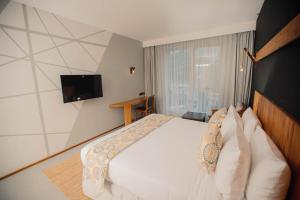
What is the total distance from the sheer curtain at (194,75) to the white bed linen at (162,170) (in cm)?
229

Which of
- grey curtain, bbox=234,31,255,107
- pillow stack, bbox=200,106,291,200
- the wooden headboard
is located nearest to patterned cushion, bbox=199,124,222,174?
pillow stack, bbox=200,106,291,200

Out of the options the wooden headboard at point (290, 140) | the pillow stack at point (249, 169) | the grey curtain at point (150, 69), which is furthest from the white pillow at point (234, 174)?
the grey curtain at point (150, 69)

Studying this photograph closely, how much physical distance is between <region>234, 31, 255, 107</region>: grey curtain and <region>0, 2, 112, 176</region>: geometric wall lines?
11.7ft

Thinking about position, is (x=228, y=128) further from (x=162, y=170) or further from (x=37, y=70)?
(x=37, y=70)

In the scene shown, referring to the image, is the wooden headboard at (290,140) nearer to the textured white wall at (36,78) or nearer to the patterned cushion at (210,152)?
the patterned cushion at (210,152)

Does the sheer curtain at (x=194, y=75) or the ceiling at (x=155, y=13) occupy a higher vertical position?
the ceiling at (x=155, y=13)

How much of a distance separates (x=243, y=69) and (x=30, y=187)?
4.50 m

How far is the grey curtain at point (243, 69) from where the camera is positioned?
3291 mm

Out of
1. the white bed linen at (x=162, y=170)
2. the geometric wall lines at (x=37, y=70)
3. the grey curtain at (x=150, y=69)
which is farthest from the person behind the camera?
the grey curtain at (x=150, y=69)

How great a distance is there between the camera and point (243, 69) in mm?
3287

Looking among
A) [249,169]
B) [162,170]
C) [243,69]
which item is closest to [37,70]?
[162,170]

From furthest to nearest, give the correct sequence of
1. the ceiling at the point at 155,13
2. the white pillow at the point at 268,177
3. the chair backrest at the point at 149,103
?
1. the chair backrest at the point at 149,103
2. the ceiling at the point at 155,13
3. the white pillow at the point at 268,177

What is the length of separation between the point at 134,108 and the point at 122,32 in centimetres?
226

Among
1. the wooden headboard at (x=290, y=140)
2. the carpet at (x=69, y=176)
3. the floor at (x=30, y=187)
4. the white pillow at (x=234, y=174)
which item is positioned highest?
the wooden headboard at (x=290, y=140)
